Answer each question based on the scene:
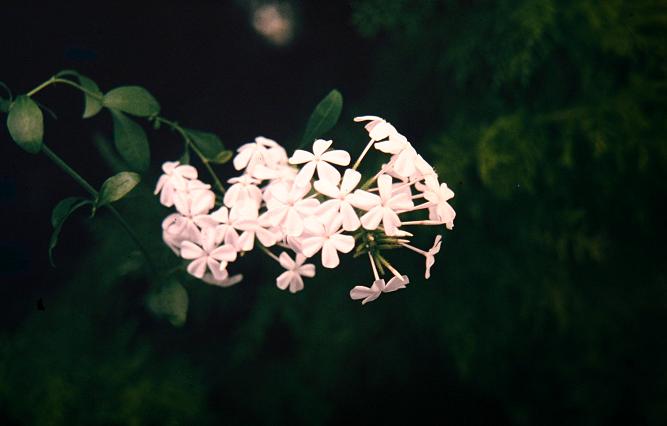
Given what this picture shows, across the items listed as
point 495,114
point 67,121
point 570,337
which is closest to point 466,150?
point 495,114

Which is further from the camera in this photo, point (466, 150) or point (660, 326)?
point (660, 326)

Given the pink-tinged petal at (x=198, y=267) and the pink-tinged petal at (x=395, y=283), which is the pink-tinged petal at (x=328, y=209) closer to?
the pink-tinged petal at (x=395, y=283)

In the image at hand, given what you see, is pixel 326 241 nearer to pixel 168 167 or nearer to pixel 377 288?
pixel 377 288

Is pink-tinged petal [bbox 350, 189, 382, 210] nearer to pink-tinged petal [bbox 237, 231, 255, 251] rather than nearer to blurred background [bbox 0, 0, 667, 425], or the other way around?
pink-tinged petal [bbox 237, 231, 255, 251]

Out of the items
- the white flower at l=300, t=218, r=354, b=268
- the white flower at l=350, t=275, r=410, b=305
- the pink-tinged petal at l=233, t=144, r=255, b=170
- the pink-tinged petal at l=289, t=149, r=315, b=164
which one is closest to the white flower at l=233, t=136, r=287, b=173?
the pink-tinged petal at l=233, t=144, r=255, b=170

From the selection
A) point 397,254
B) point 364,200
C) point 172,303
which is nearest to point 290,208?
point 364,200

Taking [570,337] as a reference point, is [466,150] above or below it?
above

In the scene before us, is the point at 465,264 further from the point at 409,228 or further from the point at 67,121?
the point at 67,121
